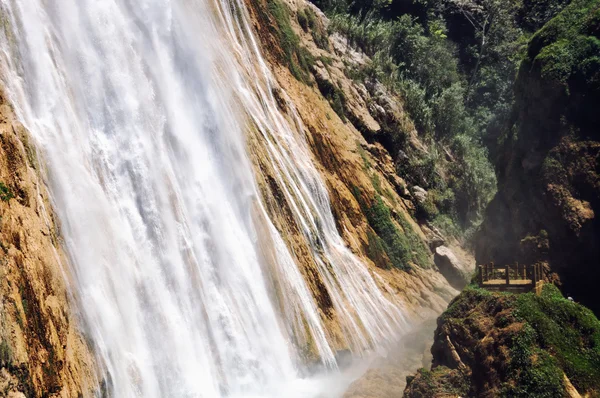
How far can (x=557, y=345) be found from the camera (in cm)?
1861

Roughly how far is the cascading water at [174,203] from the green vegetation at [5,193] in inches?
87.5

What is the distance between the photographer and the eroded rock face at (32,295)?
14.4m

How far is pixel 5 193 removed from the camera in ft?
52.4

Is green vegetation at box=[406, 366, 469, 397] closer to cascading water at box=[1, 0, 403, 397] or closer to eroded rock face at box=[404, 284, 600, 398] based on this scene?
eroded rock face at box=[404, 284, 600, 398]

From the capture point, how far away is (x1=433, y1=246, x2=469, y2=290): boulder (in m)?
38.7

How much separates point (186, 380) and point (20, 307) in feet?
21.6

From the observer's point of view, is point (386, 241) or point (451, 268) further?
point (451, 268)

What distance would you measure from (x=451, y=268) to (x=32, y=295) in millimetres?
27689

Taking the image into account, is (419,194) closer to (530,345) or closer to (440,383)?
(440,383)

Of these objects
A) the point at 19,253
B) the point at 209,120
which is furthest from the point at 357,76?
the point at 19,253

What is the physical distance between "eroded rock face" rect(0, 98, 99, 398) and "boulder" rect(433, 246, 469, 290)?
2592 cm

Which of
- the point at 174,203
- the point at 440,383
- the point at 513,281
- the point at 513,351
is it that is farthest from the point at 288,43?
the point at 513,351

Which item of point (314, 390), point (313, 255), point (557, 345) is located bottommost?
point (314, 390)

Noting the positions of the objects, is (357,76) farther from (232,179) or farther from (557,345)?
(557,345)
